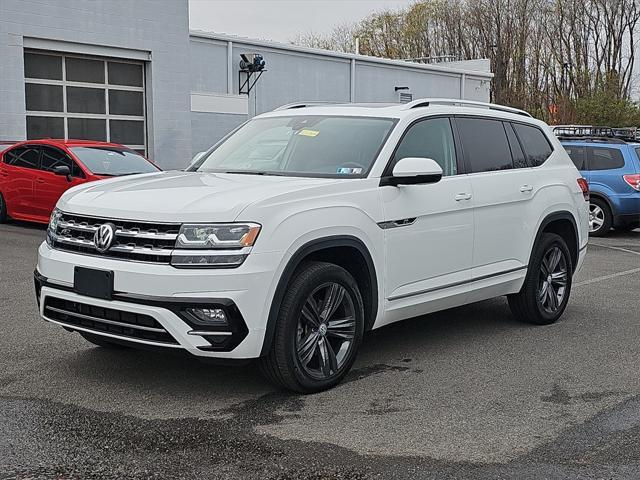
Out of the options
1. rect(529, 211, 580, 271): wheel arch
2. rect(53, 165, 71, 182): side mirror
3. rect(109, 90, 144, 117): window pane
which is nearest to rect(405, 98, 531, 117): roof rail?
rect(529, 211, 580, 271): wheel arch

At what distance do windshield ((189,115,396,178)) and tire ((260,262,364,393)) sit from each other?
0.85 m

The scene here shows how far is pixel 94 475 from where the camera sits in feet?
13.3

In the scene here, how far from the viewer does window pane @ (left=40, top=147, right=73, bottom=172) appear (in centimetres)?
1385

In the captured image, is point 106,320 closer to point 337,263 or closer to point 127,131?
point 337,263

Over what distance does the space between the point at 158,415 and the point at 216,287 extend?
80 centimetres

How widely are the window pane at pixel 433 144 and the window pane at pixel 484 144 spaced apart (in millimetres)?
179

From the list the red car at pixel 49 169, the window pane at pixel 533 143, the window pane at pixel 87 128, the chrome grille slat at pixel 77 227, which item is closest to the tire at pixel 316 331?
the chrome grille slat at pixel 77 227

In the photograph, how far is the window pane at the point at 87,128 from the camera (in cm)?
1959

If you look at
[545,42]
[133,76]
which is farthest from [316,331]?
[545,42]

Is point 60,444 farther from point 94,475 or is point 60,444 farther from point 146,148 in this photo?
point 146,148

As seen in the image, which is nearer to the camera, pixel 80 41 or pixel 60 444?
pixel 60 444

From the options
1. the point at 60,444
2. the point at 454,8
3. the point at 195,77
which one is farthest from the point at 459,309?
the point at 454,8

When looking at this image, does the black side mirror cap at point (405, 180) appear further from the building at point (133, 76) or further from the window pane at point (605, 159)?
the building at point (133, 76)

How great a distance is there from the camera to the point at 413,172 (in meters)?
5.73
